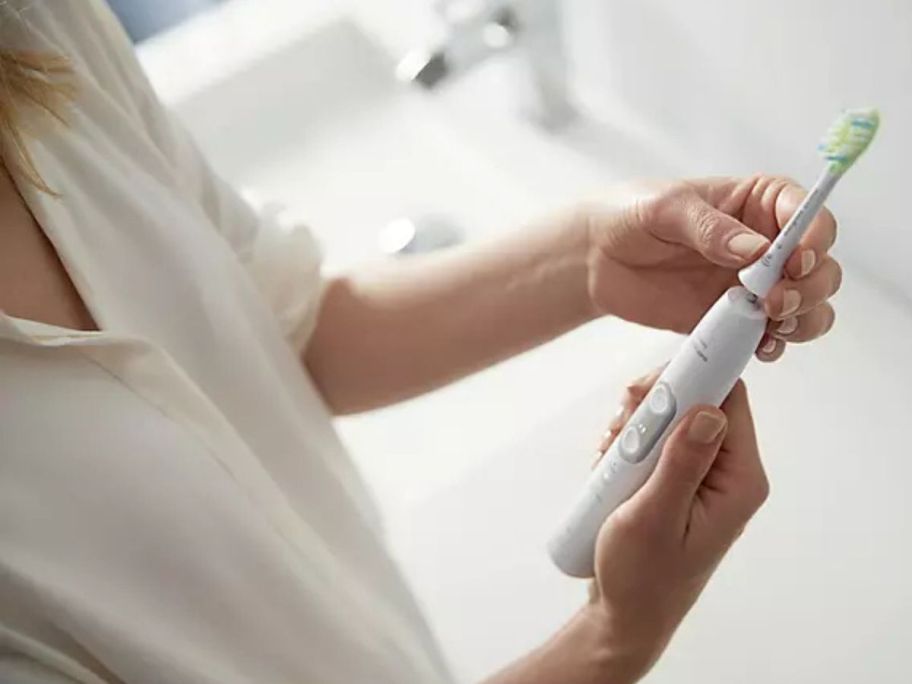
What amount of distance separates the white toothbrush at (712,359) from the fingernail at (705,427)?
1 centimetres

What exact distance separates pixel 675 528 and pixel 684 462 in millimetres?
32

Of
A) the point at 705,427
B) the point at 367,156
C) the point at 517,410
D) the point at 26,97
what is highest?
the point at 26,97

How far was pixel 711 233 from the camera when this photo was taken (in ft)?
1.61

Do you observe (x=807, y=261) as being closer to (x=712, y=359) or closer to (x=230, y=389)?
(x=712, y=359)

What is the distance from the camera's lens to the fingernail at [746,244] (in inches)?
18.4

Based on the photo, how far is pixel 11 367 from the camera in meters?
0.43

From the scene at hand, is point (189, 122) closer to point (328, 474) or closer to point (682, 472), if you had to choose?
point (328, 474)

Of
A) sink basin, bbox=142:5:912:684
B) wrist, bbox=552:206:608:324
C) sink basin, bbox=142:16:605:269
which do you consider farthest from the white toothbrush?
sink basin, bbox=142:16:605:269

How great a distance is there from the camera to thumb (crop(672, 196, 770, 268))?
47 centimetres

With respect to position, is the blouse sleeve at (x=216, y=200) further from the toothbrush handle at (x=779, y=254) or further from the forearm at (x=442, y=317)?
the toothbrush handle at (x=779, y=254)

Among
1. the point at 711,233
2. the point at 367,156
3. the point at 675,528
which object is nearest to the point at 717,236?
the point at 711,233

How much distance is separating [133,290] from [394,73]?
0.57m

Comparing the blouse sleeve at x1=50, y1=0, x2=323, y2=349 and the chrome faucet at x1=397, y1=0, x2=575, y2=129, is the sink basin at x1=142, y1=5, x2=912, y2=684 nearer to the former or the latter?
the chrome faucet at x1=397, y1=0, x2=575, y2=129

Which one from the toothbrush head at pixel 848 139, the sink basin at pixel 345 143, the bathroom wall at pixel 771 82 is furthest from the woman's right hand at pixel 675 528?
the sink basin at pixel 345 143
